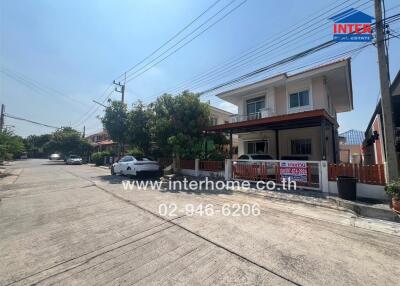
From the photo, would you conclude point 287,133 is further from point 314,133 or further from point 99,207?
point 99,207

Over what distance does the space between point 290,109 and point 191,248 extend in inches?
501

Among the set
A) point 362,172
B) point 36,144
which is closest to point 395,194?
point 362,172

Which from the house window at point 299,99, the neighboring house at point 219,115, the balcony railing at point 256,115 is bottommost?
the balcony railing at point 256,115

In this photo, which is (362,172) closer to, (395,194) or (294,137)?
(395,194)

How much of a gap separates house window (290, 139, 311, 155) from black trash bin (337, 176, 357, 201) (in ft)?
24.7

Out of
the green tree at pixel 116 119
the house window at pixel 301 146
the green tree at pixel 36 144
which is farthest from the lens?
the green tree at pixel 36 144

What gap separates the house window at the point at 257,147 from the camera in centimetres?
1606

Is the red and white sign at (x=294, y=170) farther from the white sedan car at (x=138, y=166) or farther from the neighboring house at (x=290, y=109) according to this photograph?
the white sedan car at (x=138, y=166)

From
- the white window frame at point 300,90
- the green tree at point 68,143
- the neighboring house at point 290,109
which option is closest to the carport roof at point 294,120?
the neighboring house at point 290,109

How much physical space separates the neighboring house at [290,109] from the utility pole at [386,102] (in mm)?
3477

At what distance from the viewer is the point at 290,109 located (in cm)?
1388

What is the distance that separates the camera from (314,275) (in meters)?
2.93

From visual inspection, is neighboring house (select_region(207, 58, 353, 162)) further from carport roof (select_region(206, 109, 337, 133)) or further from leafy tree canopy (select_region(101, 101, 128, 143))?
leafy tree canopy (select_region(101, 101, 128, 143))

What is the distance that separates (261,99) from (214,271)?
14332 mm
